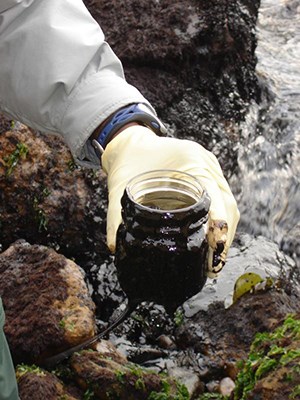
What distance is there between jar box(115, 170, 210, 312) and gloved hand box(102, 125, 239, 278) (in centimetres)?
22

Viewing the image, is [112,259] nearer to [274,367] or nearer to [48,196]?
[48,196]

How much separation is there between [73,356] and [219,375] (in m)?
0.84

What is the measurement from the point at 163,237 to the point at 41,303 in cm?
157

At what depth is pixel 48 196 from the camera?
4031 millimetres

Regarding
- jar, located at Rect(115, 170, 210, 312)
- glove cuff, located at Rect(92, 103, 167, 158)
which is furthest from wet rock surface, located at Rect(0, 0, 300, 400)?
glove cuff, located at Rect(92, 103, 167, 158)

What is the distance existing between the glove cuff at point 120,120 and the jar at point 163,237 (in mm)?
551

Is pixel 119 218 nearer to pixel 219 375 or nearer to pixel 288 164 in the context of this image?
pixel 219 375

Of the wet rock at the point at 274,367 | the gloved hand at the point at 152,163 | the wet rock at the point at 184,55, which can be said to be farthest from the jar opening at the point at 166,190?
the wet rock at the point at 184,55

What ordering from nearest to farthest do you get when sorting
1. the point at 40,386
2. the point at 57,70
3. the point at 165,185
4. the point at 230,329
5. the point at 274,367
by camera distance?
1. the point at 165,185
2. the point at 274,367
3. the point at 57,70
4. the point at 40,386
5. the point at 230,329

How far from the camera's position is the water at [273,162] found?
4769mm

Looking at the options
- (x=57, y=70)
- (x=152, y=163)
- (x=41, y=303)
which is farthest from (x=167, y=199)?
(x=41, y=303)

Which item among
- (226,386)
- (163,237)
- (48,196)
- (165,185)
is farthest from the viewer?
(48,196)

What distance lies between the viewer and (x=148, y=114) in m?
2.60

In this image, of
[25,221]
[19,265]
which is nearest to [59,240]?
[25,221]
